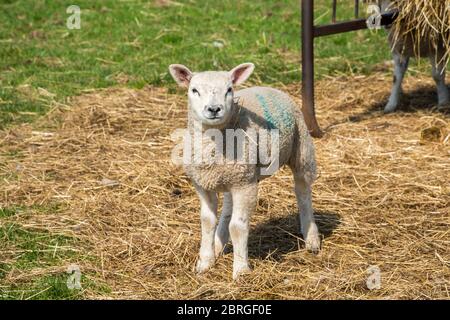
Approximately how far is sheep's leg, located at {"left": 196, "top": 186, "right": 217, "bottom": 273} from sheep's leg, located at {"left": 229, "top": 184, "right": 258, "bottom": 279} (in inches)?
7.1

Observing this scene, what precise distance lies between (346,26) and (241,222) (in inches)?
123

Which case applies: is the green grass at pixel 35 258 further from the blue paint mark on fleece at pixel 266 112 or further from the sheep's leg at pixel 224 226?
the blue paint mark on fleece at pixel 266 112

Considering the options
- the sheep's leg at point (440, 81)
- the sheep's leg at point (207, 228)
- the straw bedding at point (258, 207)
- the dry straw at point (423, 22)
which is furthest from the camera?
the sheep's leg at point (440, 81)

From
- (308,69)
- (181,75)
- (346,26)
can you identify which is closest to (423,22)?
(346,26)

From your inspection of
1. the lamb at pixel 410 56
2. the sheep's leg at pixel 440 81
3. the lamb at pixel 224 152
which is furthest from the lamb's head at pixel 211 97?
the sheep's leg at pixel 440 81

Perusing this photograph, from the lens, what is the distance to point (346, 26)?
6.95 metres

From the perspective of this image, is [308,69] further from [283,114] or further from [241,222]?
[241,222]

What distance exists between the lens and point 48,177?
6.01 meters

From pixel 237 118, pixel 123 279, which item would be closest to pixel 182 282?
pixel 123 279

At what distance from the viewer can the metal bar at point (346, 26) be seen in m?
6.82

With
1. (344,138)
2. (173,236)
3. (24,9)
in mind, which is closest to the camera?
(173,236)

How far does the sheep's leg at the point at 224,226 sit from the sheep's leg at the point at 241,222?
38cm

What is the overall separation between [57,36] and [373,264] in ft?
21.3
